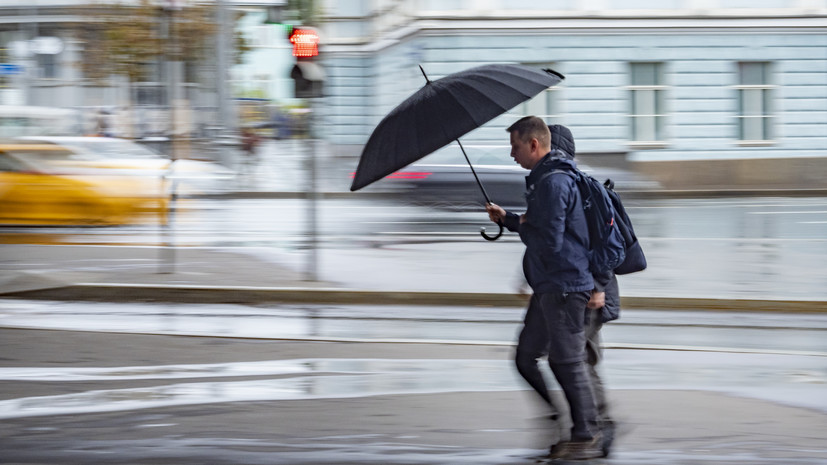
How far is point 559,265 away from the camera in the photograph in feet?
16.9

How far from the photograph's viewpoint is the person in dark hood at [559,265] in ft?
16.8

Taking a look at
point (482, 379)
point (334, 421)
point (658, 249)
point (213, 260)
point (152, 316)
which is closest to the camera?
point (334, 421)

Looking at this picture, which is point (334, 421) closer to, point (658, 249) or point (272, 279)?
point (272, 279)

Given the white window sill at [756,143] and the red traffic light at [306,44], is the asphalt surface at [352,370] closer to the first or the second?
the red traffic light at [306,44]

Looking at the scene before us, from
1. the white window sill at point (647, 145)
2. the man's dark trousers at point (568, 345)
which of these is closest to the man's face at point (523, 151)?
the man's dark trousers at point (568, 345)

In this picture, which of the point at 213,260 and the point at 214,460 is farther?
the point at 213,260

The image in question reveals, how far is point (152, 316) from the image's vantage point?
10008 mm

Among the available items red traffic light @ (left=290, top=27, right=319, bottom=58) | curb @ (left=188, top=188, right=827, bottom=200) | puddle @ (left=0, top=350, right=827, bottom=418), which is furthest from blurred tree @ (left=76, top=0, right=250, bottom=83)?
puddle @ (left=0, top=350, right=827, bottom=418)

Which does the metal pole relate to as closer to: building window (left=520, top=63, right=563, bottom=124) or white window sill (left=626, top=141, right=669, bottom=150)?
building window (left=520, top=63, right=563, bottom=124)

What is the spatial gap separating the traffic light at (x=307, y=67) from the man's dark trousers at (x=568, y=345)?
6634 millimetres

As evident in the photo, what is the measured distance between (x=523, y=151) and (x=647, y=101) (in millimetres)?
26767

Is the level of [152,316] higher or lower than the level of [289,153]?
lower

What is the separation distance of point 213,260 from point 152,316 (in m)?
3.33

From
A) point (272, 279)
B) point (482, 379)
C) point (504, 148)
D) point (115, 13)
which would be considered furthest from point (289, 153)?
point (482, 379)
